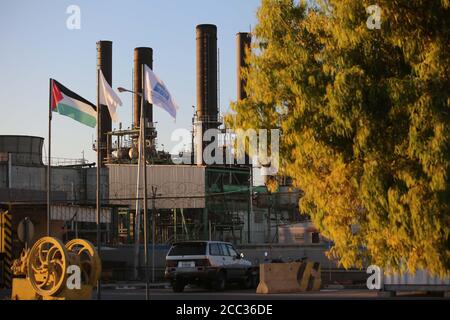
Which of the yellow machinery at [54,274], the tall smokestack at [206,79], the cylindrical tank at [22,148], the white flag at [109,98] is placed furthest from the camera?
the cylindrical tank at [22,148]

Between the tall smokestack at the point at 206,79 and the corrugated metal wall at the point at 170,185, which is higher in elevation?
the tall smokestack at the point at 206,79

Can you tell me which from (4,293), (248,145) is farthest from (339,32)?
(4,293)

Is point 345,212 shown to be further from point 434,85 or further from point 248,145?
point 434,85

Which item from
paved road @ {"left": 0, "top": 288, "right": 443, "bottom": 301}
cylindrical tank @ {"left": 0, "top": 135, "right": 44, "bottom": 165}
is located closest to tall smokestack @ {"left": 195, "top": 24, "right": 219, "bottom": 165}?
cylindrical tank @ {"left": 0, "top": 135, "right": 44, "bottom": 165}

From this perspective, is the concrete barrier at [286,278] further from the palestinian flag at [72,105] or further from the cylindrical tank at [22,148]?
the cylindrical tank at [22,148]

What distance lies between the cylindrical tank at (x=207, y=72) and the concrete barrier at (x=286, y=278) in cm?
3935

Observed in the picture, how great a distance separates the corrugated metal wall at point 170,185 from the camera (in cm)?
6450

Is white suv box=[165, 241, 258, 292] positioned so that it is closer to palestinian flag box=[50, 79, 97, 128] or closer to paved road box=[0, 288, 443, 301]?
paved road box=[0, 288, 443, 301]

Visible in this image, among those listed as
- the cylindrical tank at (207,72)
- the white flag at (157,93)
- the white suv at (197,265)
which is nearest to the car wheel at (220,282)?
the white suv at (197,265)

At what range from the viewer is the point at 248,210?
6438cm

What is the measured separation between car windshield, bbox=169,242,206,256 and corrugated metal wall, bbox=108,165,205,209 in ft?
115

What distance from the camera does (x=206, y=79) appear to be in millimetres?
66625

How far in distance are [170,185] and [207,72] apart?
32.6ft

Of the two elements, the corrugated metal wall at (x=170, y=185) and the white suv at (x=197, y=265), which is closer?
the white suv at (x=197, y=265)
